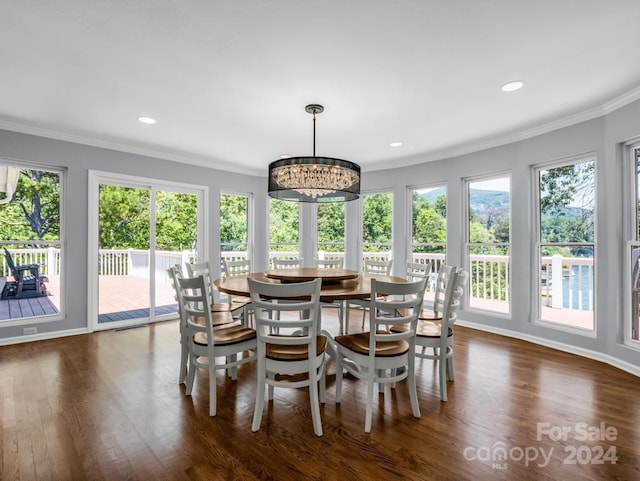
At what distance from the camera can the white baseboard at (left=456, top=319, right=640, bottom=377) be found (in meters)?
3.19

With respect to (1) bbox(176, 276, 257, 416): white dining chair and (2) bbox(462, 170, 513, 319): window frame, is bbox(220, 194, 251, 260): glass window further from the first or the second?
(2) bbox(462, 170, 513, 319): window frame

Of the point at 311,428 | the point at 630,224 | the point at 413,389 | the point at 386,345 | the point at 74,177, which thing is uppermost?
the point at 74,177

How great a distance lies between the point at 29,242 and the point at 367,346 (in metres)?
4.40

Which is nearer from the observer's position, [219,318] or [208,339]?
[208,339]

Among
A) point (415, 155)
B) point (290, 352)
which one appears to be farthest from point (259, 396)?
point (415, 155)

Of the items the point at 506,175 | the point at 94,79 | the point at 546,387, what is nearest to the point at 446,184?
the point at 506,175

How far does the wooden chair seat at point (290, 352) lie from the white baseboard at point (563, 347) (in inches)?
122

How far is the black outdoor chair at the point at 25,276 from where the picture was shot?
4009 millimetres

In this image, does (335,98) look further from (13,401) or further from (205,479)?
(13,401)

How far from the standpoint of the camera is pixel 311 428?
220 cm

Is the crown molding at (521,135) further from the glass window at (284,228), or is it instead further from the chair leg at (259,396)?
the chair leg at (259,396)

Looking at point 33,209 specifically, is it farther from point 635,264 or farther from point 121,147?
point 635,264

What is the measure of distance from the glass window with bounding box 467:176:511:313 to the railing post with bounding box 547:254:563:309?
22.0 inches

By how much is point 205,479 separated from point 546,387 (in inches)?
109
